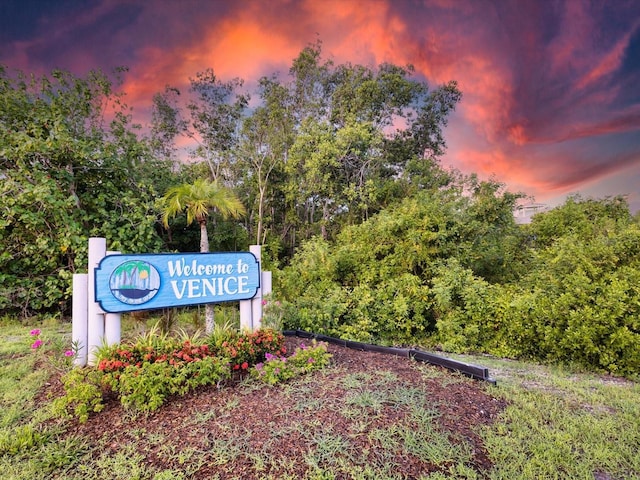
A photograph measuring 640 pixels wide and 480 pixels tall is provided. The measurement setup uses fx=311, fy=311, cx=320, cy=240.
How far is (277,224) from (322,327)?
10.3 m

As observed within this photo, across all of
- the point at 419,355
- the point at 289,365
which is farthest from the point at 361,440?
the point at 419,355

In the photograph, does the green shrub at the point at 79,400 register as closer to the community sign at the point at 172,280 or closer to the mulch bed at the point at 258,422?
the mulch bed at the point at 258,422

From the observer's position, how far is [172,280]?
3244mm

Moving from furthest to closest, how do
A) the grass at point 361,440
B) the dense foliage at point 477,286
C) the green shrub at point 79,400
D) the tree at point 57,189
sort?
the tree at point 57,189 → the dense foliage at point 477,286 → the green shrub at point 79,400 → the grass at point 361,440

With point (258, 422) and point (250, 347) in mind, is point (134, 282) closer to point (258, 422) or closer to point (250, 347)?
point (250, 347)

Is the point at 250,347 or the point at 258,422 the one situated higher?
the point at 250,347

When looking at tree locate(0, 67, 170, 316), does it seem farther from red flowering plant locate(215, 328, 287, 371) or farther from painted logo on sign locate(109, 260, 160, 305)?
red flowering plant locate(215, 328, 287, 371)

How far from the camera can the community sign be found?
9.65 feet

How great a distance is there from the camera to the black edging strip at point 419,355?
301 cm

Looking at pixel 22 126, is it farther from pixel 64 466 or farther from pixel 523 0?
pixel 523 0

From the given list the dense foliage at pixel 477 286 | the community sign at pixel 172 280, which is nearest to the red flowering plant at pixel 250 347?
the community sign at pixel 172 280

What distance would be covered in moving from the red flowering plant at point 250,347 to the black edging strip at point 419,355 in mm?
1100

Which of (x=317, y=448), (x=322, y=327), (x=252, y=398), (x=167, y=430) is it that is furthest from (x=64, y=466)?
(x=322, y=327)

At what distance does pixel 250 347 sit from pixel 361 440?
1510 mm
